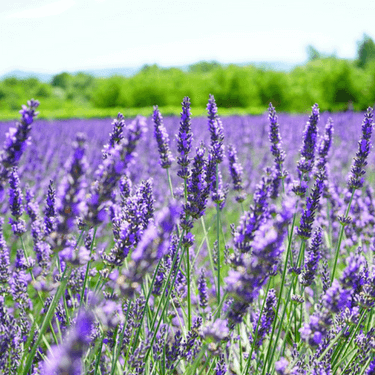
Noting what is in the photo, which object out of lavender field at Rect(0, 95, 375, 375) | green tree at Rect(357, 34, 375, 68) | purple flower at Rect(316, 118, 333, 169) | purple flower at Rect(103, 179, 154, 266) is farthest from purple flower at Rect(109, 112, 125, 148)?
green tree at Rect(357, 34, 375, 68)

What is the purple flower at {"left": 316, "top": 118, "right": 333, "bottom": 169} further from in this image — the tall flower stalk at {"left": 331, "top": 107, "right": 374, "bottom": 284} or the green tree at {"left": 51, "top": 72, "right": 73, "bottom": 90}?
the green tree at {"left": 51, "top": 72, "right": 73, "bottom": 90}

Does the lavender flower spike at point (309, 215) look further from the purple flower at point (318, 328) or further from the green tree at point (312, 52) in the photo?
the green tree at point (312, 52)

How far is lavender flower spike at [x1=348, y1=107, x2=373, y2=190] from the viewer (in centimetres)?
193

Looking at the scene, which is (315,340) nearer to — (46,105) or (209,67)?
(46,105)

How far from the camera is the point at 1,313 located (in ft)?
5.65

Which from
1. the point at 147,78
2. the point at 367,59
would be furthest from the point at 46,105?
the point at 367,59

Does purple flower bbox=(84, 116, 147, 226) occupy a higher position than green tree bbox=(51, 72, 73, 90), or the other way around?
green tree bbox=(51, 72, 73, 90)

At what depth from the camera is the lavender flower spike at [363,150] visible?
75.9 inches

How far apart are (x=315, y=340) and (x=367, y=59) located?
156 ft

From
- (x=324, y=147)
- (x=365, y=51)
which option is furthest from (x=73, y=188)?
(x=365, y=51)

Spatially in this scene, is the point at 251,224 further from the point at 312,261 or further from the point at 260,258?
the point at 312,261

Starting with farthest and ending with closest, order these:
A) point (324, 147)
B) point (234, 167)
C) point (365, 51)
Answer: point (365, 51), point (234, 167), point (324, 147)

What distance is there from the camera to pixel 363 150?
6.52 ft

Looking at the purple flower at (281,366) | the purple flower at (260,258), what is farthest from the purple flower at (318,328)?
the purple flower at (260,258)
